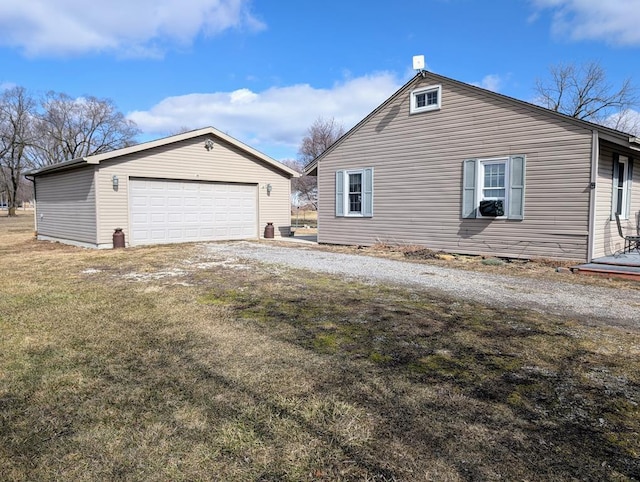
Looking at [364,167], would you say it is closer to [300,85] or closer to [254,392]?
[254,392]

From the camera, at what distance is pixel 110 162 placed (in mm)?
12281

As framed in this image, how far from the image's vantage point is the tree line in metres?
38.8

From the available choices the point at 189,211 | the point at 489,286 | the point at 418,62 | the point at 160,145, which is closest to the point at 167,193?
the point at 189,211

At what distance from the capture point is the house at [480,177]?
8648 millimetres

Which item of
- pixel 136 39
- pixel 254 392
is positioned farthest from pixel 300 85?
pixel 254 392

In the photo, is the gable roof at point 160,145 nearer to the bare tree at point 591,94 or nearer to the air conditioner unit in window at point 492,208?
the air conditioner unit in window at point 492,208

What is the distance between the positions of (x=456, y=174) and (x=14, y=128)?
147 ft

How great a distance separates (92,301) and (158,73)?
59.9 ft

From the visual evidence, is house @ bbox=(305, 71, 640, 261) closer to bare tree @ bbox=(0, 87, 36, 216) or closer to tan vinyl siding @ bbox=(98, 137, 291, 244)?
tan vinyl siding @ bbox=(98, 137, 291, 244)

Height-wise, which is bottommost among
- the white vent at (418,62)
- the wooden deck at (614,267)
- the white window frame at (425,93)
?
the wooden deck at (614,267)

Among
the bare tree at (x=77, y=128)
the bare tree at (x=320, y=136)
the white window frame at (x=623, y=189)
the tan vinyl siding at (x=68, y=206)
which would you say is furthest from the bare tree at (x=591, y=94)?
the bare tree at (x=77, y=128)

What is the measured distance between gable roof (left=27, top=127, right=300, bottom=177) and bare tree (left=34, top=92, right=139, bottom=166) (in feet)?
107

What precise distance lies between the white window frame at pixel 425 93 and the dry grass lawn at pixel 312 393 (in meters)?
7.13

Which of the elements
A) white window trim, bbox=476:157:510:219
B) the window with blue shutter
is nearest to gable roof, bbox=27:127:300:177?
the window with blue shutter
